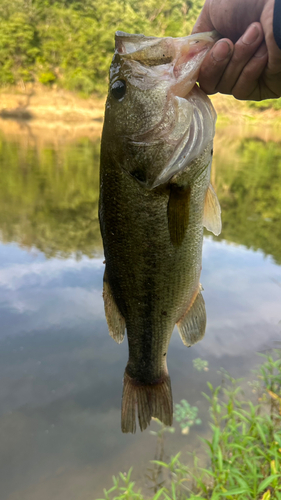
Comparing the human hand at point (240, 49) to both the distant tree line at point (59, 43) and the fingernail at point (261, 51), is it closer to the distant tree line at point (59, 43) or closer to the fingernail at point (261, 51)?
the fingernail at point (261, 51)

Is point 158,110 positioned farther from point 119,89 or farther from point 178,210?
point 178,210

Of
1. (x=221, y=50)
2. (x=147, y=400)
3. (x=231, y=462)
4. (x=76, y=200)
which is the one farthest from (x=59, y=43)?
(x=231, y=462)

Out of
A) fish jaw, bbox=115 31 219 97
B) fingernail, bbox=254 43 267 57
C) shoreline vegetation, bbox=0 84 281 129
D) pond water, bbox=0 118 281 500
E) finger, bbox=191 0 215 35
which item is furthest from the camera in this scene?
shoreline vegetation, bbox=0 84 281 129

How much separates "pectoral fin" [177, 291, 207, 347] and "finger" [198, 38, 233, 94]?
1.12 metres

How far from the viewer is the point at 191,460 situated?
349 centimetres

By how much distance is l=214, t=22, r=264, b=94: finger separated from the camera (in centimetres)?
165

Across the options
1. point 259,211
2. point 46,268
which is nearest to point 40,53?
point 259,211

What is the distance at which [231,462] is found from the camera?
2.47 meters

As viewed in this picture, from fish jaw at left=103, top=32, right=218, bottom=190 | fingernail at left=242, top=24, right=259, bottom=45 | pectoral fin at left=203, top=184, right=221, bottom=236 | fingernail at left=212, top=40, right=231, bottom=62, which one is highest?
fingernail at left=242, top=24, right=259, bottom=45

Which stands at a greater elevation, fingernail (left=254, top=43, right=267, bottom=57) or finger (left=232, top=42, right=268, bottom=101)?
fingernail (left=254, top=43, right=267, bottom=57)

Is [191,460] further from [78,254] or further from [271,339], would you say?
[78,254]

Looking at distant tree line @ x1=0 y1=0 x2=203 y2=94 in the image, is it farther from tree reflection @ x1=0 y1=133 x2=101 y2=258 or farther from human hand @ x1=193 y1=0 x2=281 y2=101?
human hand @ x1=193 y1=0 x2=281 y2=101

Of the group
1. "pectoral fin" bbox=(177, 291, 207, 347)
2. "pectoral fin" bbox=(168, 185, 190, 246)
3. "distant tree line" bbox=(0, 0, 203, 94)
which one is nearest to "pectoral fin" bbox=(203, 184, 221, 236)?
"pectoral fin" bbox=(168, 185, 190, 246)

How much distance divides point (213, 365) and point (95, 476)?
2153 mm
